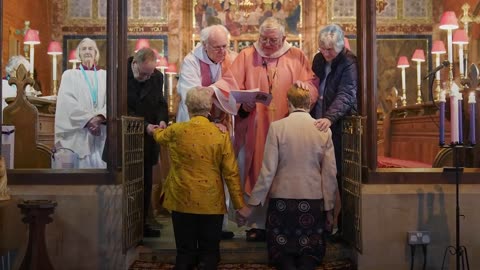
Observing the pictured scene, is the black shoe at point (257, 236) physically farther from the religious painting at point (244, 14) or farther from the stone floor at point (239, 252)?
the religious painting at point (244, 14)

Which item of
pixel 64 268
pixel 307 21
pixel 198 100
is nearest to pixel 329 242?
pixel 198 100

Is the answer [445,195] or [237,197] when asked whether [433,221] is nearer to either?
[445,195]

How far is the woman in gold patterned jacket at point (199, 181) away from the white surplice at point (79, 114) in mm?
1363

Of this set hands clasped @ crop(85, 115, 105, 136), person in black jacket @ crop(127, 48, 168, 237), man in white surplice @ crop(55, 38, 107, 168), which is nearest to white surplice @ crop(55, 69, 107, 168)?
man in white surplice @ crop(55, 38, 107, 168)

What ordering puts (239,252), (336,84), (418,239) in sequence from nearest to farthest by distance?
(418,239)
(239,252)
(336,84)

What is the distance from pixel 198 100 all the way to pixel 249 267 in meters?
1.21

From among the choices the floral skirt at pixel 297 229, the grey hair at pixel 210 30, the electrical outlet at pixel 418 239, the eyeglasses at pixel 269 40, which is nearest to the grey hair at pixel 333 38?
the eyeglasses at pixel 269 40

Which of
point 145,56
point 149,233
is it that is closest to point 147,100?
point 145,56

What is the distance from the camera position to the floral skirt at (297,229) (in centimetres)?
384

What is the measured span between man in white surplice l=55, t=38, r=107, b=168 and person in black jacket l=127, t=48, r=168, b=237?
0.46 m

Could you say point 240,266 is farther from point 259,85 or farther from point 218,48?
point 218,48

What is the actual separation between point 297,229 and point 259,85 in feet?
4.16

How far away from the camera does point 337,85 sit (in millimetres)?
4258

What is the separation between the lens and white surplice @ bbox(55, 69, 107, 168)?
4.93m
